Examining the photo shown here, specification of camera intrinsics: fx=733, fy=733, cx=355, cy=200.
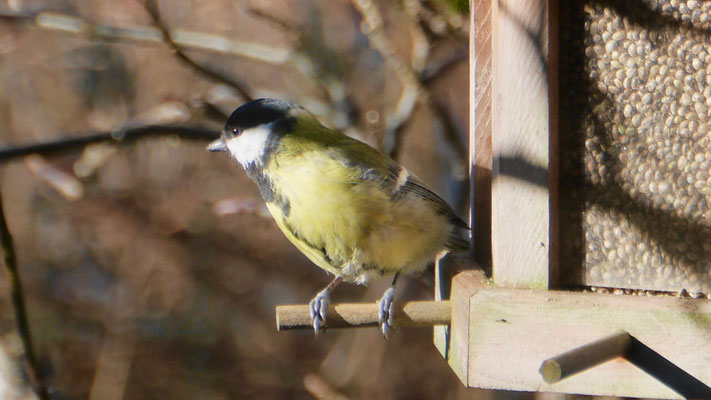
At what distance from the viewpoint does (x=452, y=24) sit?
3.10 metres

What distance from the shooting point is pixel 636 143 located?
5.90ft

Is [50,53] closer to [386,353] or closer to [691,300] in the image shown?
[386,353]

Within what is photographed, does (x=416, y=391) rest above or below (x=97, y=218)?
below

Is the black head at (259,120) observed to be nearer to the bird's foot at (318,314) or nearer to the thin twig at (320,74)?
the bird's foot at (318,314)

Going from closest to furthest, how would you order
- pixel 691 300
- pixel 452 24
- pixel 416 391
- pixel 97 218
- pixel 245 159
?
pixel 691 300, pixel 245 159, pixel 452 24, pixel 416 391, pixel 97 218

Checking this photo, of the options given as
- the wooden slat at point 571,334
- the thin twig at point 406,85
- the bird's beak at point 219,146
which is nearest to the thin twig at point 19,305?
the bird's beak at point 219,146

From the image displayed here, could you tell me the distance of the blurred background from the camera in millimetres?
5559

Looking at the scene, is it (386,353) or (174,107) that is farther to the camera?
(386,353)

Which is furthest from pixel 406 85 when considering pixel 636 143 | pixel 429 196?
pixel 636 143

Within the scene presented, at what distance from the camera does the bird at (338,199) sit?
2.33m

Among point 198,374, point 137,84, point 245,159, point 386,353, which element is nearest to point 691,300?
point 245,159

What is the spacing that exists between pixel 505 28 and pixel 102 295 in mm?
4868

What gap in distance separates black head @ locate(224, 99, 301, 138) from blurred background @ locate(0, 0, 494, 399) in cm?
264

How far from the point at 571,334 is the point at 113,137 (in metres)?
1.91
